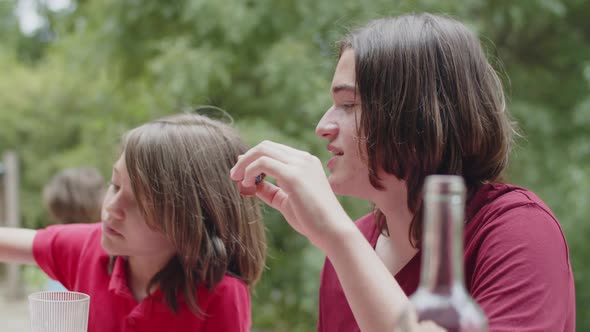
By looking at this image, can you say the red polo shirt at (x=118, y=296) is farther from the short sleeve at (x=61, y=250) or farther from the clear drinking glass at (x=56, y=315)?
the clear drinking glass at (x=56, y=315)

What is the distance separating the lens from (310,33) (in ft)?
13.5

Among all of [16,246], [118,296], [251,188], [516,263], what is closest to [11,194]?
[16,246]

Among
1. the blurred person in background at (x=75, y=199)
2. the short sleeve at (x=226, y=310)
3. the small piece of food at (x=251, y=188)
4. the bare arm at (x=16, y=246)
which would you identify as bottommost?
the blurred person in background at (x=75, y=199)

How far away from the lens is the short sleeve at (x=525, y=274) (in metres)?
1.01

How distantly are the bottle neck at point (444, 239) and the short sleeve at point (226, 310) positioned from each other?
100 cm

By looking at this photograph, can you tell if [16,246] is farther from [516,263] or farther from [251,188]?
[516,263]

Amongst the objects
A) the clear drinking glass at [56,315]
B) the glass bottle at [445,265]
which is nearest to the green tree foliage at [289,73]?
the clear drinking glass at [56,315]

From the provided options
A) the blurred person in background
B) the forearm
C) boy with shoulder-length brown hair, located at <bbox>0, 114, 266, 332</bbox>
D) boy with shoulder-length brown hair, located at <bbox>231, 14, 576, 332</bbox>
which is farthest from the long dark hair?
the blurred person in background

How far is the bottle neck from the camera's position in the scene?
1.79 feet

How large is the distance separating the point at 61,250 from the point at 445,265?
1302mm

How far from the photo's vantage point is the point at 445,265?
560mm

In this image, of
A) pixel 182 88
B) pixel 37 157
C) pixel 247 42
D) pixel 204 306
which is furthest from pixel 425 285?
pixel 37 157

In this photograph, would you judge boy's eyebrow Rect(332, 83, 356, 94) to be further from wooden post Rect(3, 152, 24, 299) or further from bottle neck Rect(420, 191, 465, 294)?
wooden post Rect(3, 152, 24, 299)

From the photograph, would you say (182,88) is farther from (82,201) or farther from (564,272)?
(564,272)
